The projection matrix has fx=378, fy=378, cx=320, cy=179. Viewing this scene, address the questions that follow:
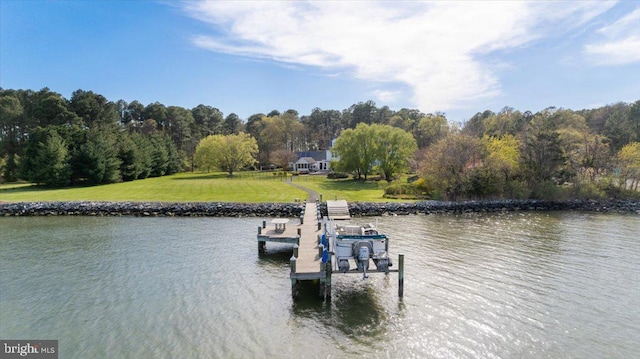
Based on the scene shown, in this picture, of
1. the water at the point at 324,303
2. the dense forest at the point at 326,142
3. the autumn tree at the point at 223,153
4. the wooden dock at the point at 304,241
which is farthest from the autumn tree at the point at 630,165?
the autumn tree at the point at 223,153

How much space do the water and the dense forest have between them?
1634cm

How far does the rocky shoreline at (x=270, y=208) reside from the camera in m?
34.8

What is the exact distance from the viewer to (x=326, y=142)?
11450 cm

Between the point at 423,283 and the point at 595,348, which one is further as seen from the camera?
the point at 423,283

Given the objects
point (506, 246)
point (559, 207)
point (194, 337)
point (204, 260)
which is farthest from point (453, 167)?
point (194, 337)

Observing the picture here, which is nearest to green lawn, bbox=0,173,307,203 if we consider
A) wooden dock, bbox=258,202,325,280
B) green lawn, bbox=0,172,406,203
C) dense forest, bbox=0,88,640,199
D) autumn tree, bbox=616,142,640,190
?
green lawn, bbox=0,172,406,203

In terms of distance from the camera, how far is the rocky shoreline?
34750mm

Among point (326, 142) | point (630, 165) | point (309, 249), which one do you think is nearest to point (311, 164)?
point (326, 142)

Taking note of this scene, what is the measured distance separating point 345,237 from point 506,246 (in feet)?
38.7

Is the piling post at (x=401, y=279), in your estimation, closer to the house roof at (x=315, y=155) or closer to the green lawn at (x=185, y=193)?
the green lawn at (x=185, y=193)

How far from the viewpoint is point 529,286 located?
15758 millimetres

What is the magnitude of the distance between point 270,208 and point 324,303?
21245mm

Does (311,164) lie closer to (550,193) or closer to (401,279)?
(550,193)

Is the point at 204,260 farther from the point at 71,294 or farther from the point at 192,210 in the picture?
the point at 192,210
